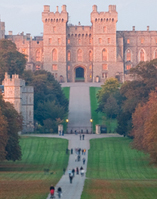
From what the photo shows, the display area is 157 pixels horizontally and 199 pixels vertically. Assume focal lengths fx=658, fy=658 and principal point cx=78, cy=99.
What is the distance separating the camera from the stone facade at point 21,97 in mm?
74625

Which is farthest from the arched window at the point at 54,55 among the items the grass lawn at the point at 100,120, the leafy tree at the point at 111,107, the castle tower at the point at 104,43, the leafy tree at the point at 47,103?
the leafy tree at the point at 111,107

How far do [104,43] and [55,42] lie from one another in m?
9.04

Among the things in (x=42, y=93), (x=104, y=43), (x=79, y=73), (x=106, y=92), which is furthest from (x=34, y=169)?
(x=79, y=73)

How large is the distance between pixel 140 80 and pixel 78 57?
5082cm

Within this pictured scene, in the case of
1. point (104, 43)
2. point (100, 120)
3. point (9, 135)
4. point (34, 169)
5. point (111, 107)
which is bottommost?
point (34, 169)

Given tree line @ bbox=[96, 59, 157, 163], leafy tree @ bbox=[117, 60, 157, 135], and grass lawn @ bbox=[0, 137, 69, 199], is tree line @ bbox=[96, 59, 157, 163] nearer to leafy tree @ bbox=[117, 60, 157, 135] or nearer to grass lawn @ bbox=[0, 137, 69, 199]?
leafy tree @ bbox=[117, 60, 157, 135]

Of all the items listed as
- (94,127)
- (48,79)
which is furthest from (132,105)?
(48,79)

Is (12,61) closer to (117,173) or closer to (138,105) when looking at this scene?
(138,105)

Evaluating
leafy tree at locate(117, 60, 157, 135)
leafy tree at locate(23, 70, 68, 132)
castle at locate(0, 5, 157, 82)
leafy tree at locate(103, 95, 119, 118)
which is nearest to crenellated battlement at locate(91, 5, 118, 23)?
castle at locate(0, 5, 157, 82)

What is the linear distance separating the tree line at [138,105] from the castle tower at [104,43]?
74.8 feet

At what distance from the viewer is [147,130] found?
49.0m

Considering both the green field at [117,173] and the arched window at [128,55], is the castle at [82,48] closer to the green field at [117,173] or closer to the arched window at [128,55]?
the arched window at [128,55]

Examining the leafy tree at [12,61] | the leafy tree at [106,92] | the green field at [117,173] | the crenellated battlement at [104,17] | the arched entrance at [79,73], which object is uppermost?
the crenellated battlement at [104,17]

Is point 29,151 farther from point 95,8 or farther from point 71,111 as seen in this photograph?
point 95,8
